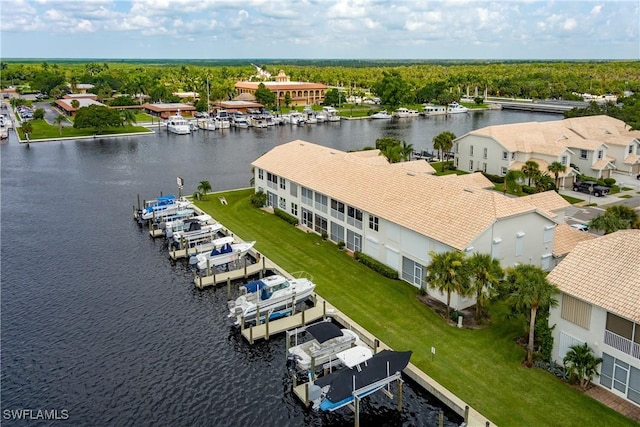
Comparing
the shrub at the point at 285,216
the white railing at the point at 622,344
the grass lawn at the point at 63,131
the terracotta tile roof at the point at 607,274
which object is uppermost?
the grass lawn at the point at 63,131

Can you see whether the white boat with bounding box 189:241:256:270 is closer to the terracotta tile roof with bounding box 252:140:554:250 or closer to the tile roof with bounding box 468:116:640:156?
the terracotta tile roof with bounding box 252:140:554:250

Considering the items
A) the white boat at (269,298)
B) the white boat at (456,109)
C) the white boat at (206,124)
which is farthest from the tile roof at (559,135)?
the white boat at (456,109)

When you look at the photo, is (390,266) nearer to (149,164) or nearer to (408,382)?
(408,382)

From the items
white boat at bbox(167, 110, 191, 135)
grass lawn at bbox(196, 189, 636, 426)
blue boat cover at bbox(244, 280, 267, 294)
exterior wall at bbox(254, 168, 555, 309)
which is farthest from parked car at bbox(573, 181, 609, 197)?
white boat at bbox(167, 110, 191, 135)

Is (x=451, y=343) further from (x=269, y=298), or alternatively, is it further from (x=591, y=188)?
(x=591, y=188)

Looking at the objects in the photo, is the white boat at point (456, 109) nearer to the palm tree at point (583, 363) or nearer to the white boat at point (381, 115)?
the white boat at point (381, 115)

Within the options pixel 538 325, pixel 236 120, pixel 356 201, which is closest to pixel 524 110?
pixel 236 120
